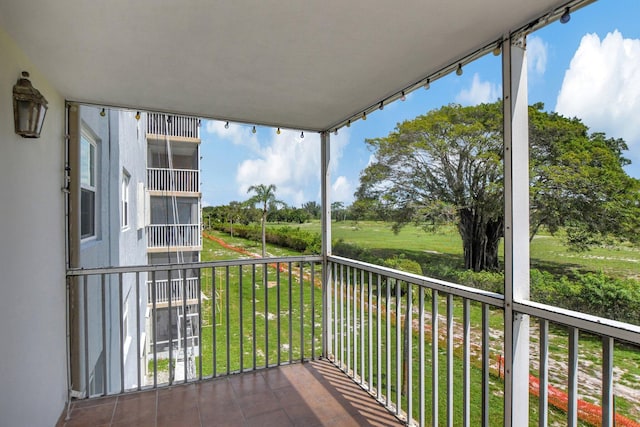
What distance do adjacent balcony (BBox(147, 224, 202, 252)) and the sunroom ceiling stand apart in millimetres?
3882

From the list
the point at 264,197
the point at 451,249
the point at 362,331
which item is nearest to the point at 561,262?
the point at 451,249

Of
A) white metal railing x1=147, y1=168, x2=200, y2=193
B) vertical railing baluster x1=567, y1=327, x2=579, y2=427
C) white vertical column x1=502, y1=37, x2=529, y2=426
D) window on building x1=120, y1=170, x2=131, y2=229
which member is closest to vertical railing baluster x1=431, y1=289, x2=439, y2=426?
white vertical column x1=502, y1=37, x2=529, y2=426

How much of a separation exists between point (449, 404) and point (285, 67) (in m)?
2.19

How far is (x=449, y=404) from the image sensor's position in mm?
1961

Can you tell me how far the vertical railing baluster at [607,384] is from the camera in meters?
1.24

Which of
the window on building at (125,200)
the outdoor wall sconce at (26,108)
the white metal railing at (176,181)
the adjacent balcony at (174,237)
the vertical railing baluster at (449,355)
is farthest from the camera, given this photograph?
the white metal railing at (176,181)

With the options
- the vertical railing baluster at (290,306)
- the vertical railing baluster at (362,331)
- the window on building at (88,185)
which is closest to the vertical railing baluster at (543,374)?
the vertical railing baluster at (362,331)

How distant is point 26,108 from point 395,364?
296cm

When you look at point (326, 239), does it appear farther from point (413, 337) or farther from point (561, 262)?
A: point (561, 262)

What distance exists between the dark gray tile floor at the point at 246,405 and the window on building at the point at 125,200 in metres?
2.91

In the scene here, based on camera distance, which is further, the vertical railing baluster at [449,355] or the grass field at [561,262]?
the vertical railing baluster at [449,355]

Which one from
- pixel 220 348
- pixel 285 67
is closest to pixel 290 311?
pixel 285 67

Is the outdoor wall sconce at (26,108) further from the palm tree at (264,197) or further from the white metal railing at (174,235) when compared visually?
the white metal railing at (174,235)

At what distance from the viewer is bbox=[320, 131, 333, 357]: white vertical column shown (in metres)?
3.34
